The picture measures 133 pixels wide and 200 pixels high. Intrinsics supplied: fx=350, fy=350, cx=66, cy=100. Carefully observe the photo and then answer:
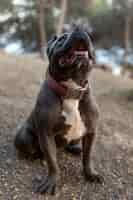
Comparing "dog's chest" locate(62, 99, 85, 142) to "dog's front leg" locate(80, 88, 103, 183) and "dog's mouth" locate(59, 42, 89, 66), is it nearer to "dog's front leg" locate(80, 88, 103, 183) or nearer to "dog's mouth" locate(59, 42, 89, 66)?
"dog's front leg" locate(80, 88, 103, 183)

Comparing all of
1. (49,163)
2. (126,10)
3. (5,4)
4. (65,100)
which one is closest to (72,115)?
(65,100)

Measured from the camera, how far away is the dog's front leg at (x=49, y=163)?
2.80 m

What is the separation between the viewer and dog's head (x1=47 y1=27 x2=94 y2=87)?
2.38 metres

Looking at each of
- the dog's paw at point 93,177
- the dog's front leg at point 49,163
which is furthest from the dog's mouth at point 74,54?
the dog's paw at point 93,177

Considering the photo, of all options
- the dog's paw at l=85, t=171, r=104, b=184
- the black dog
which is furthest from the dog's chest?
the dog's paw at l=85, t=171, r=104, b=184

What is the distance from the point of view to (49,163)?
2883 millimetres

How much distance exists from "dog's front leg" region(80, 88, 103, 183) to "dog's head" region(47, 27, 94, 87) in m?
0.17

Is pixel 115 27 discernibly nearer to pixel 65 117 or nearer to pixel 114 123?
pixel 114 123

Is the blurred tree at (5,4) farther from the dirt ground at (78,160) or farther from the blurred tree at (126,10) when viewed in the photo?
the dirt ground at (78,160)

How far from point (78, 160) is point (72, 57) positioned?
1327 millimetres

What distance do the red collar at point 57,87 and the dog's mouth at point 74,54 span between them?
215 millimetres

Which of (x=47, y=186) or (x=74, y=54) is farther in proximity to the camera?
(x=47, y=186)

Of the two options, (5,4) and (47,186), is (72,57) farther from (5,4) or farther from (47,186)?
(5,4)

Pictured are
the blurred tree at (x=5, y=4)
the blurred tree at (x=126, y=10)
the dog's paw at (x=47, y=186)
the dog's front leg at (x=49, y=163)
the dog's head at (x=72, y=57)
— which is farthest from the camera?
the blurred tree at (x=5, y=4)
